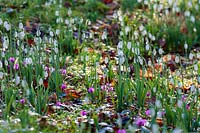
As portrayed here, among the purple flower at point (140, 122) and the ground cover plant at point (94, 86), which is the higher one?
the ground cover plant at point (94, 86)

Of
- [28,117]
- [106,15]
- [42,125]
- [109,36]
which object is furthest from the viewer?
[106,15]

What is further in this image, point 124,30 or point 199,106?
point 124,30

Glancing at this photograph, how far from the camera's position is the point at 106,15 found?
260 inches

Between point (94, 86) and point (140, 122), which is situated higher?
point (94, 86)

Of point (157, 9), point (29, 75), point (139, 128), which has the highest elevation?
point (157, 9)

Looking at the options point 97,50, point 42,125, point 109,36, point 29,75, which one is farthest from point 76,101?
point 109,36

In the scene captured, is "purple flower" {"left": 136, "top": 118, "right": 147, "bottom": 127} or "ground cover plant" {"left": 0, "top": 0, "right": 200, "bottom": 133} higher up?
"ground cover plant" {"left": 0, "top": 0, "right": 200, "bottom": 133}

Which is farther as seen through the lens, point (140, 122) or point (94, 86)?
point (94, 86)

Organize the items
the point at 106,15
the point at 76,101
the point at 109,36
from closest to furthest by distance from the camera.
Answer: the point at 76,101 < the point at 109,36 < the point at 106,15

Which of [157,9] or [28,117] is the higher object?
[157,9]

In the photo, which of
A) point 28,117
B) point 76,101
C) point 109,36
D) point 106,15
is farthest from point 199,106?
point 106,15

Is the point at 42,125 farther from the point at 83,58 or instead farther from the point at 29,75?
the point at 83,58

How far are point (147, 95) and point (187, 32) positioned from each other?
7.53 ft

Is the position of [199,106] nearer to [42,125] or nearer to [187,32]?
[42,125]
